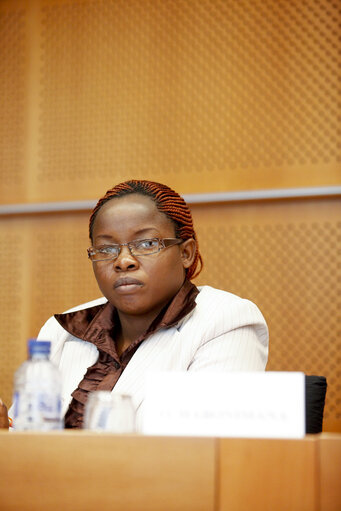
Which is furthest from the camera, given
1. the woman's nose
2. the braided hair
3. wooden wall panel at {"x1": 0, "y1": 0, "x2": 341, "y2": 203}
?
Answer: wooden wall panel at {"x1": 0, "y1": 0, "x2": 341, "y2": 203}

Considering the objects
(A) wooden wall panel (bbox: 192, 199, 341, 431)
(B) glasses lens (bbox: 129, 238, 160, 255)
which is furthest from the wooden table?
(A) wooden wall panel (bbox: 192, 199, 341, 431)

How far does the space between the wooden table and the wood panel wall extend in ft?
6.68

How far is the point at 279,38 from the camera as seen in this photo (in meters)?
3.01

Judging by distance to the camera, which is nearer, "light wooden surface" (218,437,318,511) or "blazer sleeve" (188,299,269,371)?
"light wooden surface" (218,437,318,511)

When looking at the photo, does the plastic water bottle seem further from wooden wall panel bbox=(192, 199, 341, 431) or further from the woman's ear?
wooden wall panel bbox=(192, 199, 341, 431)

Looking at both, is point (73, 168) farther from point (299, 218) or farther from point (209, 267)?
point (299, 218)

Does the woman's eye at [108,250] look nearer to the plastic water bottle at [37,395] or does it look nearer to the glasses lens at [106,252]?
the glasses lens at [106,252]

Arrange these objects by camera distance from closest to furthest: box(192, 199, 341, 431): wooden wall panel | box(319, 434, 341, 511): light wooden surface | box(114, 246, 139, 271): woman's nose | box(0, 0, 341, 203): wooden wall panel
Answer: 1. box(319, 434, 341, 511): light wooden surface
2. box(114, 246, 139, 271): woman's nose
3. box(192, 199, 341, 431): wooden wall panel
4. box(0, 0, 341, 203): wooden wall panel

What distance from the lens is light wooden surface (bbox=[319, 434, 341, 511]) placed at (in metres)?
0.83

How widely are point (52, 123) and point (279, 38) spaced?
3.86 feet

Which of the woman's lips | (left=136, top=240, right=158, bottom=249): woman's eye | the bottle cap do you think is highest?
(left=136, top=240, right=158, bottom=249): woman's eye

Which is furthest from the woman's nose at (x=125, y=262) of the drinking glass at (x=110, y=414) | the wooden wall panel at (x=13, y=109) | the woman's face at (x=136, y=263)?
the wooden wall panel at (x=13, y=109)

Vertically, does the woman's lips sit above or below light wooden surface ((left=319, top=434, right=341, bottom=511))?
above

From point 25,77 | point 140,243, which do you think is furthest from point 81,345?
point 25,77
